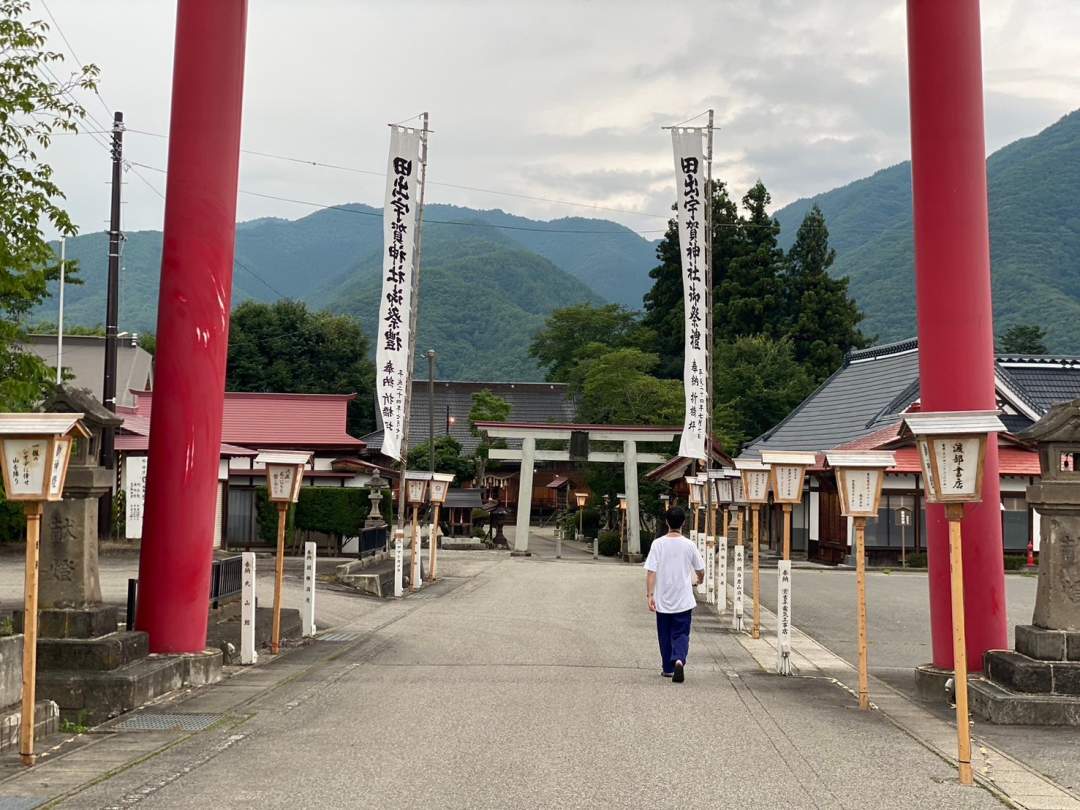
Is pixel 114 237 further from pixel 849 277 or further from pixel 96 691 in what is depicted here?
pixel 849 277

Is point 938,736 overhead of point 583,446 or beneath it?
beneath

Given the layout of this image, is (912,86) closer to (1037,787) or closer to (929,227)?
(929,227)

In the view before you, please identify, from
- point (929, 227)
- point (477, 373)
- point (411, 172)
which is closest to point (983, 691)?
point (929, 227)

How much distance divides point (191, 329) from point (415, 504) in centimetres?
1444

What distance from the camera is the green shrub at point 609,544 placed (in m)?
45.8

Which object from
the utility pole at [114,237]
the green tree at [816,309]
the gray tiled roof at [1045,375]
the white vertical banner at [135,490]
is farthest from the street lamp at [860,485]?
the green tree at [816,309]

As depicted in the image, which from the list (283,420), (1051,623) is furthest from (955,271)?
(283,420)

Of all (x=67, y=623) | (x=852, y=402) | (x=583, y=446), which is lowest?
(x=67, y=623)

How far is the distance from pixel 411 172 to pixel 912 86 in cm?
1299

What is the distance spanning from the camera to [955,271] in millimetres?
11023

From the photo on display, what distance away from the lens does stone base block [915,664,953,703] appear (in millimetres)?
10625

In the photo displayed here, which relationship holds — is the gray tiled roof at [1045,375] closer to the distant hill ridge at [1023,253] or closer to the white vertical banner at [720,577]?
the white vertical banner at [720,577]

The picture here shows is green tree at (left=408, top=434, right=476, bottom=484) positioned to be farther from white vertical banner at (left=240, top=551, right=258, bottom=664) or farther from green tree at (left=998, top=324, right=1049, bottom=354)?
white vertical banner at (left=240, top=551, right=258, bottom=664)

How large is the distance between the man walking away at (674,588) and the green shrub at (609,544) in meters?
34.2
